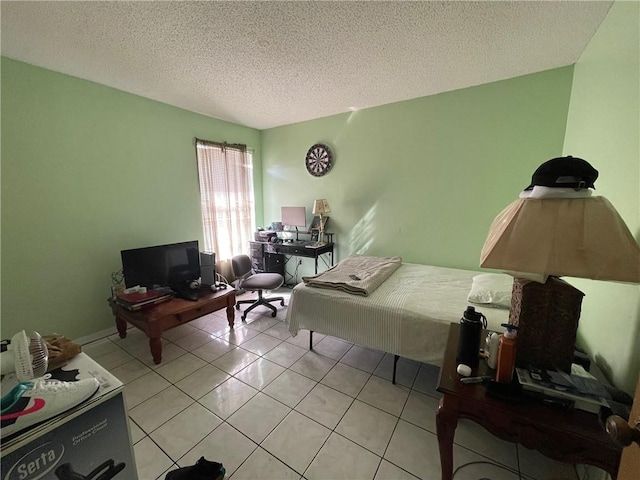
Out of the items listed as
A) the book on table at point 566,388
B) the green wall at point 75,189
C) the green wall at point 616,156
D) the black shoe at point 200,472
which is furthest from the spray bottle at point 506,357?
the green wall at point 75,189

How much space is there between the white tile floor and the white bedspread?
1.17 feet

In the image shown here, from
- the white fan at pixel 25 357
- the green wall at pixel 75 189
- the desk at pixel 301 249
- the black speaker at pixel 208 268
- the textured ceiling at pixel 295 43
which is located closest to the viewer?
the white fan at pixel 25 357

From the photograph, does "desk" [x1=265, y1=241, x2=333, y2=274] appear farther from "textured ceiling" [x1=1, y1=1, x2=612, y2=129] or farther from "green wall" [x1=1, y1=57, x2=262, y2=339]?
"textured ceiling" [x1=1, y1=1, x2=612, y2=129]

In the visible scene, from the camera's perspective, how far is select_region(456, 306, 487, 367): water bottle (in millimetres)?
1104

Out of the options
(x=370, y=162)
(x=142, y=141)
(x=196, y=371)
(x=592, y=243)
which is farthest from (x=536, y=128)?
(x=142, y=141)

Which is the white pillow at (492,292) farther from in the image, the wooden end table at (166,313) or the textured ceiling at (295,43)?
the wooden end table at (166,313)

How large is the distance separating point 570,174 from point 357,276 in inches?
67.9

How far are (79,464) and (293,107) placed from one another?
3.45 m

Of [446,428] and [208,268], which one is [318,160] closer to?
[208,268]

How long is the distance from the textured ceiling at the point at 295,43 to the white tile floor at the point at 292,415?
2575 millimetres

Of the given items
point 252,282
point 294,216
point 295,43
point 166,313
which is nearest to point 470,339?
point 295,43

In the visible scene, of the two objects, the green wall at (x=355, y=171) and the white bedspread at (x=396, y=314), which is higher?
the green wall at (x=355, y=171)

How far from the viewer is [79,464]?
3.10 feet

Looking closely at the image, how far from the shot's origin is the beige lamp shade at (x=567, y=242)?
30.3 inches
